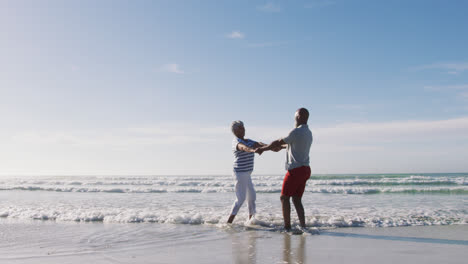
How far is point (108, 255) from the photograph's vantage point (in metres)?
4.48

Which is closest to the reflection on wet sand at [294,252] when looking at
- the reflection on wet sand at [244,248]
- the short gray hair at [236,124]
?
the reflection on wet sand at [244,248]

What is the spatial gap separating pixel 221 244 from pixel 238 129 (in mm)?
2205

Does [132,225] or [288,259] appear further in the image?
[132,225]

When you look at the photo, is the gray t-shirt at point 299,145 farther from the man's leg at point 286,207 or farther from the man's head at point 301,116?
the man's leg at point 286,207

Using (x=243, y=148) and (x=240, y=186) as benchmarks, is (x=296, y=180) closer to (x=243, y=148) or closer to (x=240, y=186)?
(x=243, y=148)

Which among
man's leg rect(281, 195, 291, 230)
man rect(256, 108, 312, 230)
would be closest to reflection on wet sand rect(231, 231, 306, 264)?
man's leg rect(281, 195, 291, 230)

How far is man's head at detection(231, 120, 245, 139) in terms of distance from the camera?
658cm

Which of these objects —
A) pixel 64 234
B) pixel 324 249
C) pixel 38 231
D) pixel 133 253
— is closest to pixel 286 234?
pixel 324 249

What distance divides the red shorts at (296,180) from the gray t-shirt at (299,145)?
0.28ft

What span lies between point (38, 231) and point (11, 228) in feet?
2.35

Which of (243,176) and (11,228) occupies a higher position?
(243,176)

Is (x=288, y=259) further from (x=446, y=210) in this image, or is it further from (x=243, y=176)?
(x=446, y=210)

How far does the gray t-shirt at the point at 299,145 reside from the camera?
5.74 metres

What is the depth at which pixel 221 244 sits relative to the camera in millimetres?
5148
